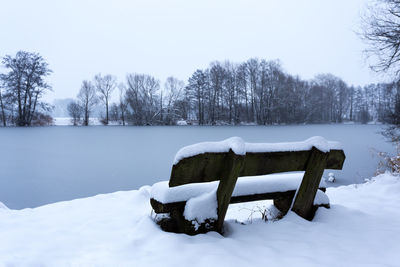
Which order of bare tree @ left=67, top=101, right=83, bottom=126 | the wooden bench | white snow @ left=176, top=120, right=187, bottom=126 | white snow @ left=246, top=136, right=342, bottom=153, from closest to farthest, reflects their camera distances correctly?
the wooden bench → white snow @ left=246, top=136, right=342, bottom=153 → bare tree @ left=67, top=101, right=83, bottom=126 → white snow @ left=176, top=120, right=187, bottom=126

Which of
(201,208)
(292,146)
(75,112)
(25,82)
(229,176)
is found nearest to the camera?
(229,176)

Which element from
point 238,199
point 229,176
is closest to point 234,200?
point 238,199

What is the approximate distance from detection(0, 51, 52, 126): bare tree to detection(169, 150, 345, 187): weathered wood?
44126mm

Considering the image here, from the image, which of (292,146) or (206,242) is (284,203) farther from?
(206,242)

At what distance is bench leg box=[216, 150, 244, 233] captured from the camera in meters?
2.34

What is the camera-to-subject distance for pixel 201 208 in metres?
2.60

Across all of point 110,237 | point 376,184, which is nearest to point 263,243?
point 110,237

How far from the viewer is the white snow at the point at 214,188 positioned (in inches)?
102

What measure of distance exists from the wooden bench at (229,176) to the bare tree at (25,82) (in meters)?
43.7

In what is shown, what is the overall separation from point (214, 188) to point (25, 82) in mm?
44390

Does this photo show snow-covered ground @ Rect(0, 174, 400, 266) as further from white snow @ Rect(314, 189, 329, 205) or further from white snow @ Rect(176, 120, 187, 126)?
white snow @ Rect(176, 120, 187, 126)

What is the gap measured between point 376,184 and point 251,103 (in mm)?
50533

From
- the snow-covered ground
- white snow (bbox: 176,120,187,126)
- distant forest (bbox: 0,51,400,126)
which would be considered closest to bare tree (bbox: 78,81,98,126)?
distant forest (bbox: 0,51,400,126)

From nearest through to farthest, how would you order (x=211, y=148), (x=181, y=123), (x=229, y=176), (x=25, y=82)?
(x=211, y=148) < (x=229, y=176) < (x=25, y=82) < (x=181, y=123)
